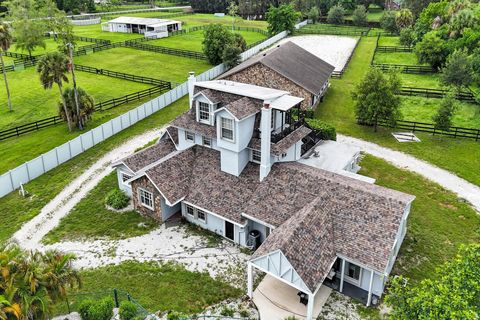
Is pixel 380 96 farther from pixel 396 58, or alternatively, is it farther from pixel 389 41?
pixel 389 41

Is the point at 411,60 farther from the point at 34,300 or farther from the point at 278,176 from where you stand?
the point at 34,300

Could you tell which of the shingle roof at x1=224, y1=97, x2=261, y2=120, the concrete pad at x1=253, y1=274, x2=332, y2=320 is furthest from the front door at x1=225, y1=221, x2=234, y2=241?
the shingle roof at x1=224, y1=97, x2=261, y2=120

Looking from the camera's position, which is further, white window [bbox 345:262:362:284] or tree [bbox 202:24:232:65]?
tree [bbox 202:24:232:65]

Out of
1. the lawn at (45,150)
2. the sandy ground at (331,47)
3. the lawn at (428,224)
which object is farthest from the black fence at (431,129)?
the sandy ground at (331,47)

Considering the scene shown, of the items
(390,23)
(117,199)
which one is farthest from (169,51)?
(390,23)

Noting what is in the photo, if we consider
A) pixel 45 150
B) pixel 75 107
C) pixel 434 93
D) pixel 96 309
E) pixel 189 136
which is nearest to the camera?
pixel 96 309

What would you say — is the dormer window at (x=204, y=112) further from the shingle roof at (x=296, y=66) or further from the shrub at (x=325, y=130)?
the shingle roof at (x=296, y=66)

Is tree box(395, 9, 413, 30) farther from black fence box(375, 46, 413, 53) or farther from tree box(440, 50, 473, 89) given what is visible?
tree box(440, 50, 473, 89)
